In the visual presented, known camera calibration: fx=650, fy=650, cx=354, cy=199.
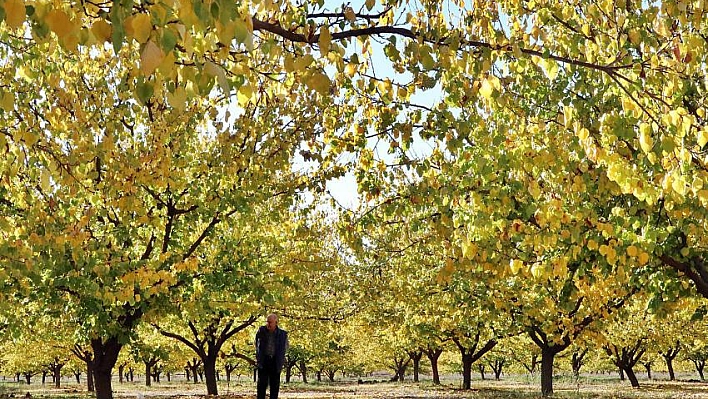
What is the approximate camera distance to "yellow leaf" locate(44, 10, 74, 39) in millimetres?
2867

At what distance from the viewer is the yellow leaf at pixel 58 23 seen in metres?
2.87

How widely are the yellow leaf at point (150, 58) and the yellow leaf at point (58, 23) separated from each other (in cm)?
48

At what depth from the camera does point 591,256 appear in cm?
1217

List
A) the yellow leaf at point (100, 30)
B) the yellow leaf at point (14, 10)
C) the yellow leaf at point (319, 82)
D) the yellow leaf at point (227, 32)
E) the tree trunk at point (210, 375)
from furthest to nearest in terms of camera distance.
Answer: the tree trunk at point (210, 375) → the yellow leaf at point (319, 82) → the yellow leaf at point (100, 30) → the yellow leaf at point (227, 32) → the yellow leaf at point (14, 10)

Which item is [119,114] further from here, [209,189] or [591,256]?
[591,256]

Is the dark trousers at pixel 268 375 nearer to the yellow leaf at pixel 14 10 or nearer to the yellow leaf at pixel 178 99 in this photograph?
the yellow leaf at pixel 178 99

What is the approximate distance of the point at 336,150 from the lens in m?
9.05

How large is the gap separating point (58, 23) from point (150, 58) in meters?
0.56

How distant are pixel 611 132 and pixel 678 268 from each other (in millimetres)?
5533

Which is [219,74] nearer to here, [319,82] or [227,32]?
[227,32]

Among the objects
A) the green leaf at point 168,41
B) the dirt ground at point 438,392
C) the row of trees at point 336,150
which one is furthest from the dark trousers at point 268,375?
the dirt ground at point 438,392

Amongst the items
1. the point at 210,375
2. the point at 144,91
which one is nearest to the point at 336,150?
the point at 144,91

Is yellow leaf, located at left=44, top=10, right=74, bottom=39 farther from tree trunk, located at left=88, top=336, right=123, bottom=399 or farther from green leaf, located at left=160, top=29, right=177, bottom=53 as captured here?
tree trunk, located at left=88, top=336, right=123, bottom=399

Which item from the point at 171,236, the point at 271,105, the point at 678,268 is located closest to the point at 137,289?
the point at 171,236
